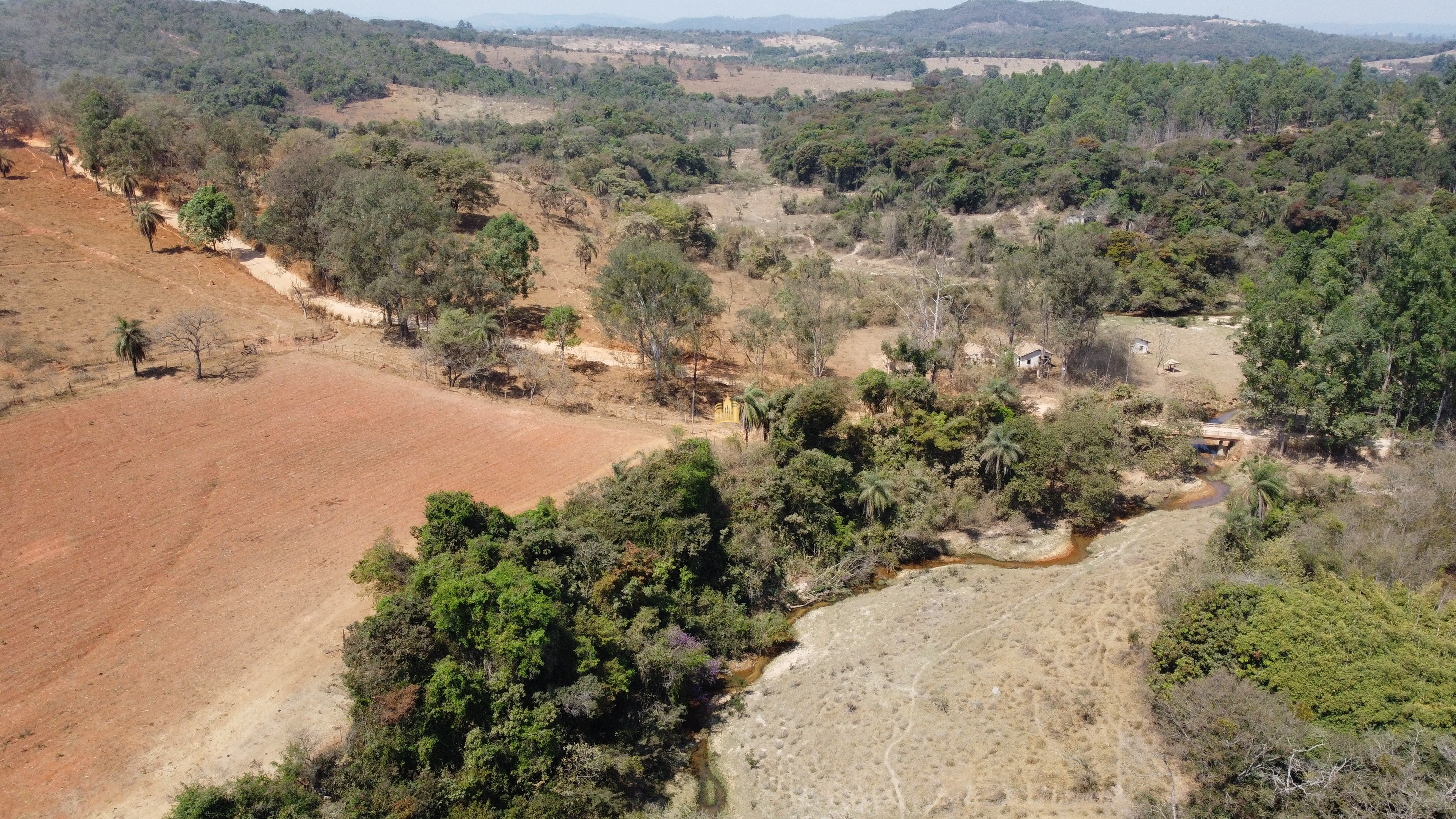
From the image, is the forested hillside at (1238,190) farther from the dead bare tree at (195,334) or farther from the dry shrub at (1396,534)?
the dead bare tree at (195,334)

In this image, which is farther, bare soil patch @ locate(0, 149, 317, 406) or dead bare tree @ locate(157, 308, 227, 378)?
bare soil patch @ locate(0, 149, 317, 406)

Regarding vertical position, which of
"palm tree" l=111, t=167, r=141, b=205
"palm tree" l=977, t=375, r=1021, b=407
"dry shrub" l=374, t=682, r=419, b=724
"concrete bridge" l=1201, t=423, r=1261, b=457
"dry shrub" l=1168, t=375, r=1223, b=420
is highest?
"palm tree" l=111, t=167, r=141, b=205

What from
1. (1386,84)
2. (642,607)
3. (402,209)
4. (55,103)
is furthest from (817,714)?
(1386,84)

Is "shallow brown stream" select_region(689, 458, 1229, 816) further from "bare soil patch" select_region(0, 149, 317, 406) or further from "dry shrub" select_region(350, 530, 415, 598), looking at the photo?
"bare soil patch" select_region(0, 149, 317, 406)

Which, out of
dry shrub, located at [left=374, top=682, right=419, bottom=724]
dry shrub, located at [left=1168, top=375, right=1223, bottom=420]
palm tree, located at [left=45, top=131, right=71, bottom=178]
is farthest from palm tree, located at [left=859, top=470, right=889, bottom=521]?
palm tree, located at [left=45, top=131, right=71, bottom=178]

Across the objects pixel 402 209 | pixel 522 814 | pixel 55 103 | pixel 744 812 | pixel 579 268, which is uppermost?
pixel 55 103

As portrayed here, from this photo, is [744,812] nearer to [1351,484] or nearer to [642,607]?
[642,607]
